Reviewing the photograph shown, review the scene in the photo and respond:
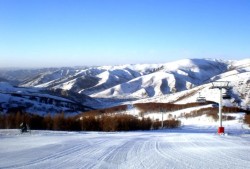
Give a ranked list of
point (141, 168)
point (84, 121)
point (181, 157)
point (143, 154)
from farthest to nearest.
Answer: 1. point (84, 121)
2. point (143, 154)
3. point (181, 157)
4. point (141, 168)

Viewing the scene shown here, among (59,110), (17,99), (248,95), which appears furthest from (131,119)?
(248,95)

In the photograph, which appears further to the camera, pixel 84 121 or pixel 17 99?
pixel 17 99

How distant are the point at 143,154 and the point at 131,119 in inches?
2225

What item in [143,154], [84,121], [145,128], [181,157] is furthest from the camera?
[145,128]

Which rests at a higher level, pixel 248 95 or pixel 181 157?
pixel 248 95

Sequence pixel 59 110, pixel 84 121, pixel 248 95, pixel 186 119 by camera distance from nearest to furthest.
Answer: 1. pixel 84 121
2. pixel 186 119
3. pixel 59 110
4. pixel 248 95

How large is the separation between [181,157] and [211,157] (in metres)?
1.29

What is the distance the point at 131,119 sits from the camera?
73625 mm

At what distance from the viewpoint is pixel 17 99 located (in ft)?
484

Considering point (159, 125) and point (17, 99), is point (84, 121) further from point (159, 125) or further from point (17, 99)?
point (17, 99)

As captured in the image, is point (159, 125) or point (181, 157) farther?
point (159, 125)

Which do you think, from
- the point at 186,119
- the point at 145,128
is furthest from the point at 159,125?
the point at 186,119

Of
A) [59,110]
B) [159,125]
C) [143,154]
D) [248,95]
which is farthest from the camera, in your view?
[248,95]

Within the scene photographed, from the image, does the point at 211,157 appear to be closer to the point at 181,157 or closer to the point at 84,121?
the point at 181,157
